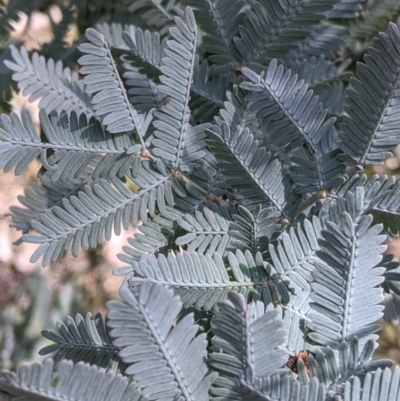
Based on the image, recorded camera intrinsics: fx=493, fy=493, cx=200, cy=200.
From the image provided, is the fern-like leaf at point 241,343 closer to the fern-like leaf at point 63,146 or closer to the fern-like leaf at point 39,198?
the fern-like leaf at point 63,146

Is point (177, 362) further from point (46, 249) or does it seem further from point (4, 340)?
point (4, 340)

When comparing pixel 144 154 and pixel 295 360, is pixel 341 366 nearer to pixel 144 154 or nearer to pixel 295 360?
pixel 295 360

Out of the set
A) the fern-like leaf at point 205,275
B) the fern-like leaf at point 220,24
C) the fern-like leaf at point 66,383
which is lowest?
the fern-like leaf at point 66,383

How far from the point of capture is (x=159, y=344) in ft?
1.67

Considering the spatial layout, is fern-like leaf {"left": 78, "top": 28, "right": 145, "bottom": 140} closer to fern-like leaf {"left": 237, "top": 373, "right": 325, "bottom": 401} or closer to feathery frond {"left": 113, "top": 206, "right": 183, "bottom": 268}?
feathery frond {"left": 113, "top": 206, "right": 183, "bottom": 268}

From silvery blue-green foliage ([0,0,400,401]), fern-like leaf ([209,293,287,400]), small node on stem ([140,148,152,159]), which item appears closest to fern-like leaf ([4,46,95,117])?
silvery blue-green foliage ([0,0,400,401])

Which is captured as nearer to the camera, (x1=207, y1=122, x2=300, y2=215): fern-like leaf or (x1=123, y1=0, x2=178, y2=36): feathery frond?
(x1=207, y1=122, x2=300, y2=215): fern-like leaf

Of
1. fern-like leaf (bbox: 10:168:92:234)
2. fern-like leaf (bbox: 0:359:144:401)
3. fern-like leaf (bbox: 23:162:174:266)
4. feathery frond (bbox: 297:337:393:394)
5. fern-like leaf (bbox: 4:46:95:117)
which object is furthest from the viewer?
fern-like leaf (bbox: 10:168:92:234)

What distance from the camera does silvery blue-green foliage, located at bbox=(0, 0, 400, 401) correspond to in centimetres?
52

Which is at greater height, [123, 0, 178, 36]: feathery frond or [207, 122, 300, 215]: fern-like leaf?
[123, 0, 178, 36]: feathery frond

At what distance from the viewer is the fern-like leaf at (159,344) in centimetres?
48

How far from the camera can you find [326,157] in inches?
27.4

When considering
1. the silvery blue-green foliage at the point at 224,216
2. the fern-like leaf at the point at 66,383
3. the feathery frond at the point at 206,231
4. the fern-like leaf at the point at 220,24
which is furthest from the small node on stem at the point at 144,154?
the fern-like leaf at the point at 66,383

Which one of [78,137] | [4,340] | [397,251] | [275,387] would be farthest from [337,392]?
[397,251]
